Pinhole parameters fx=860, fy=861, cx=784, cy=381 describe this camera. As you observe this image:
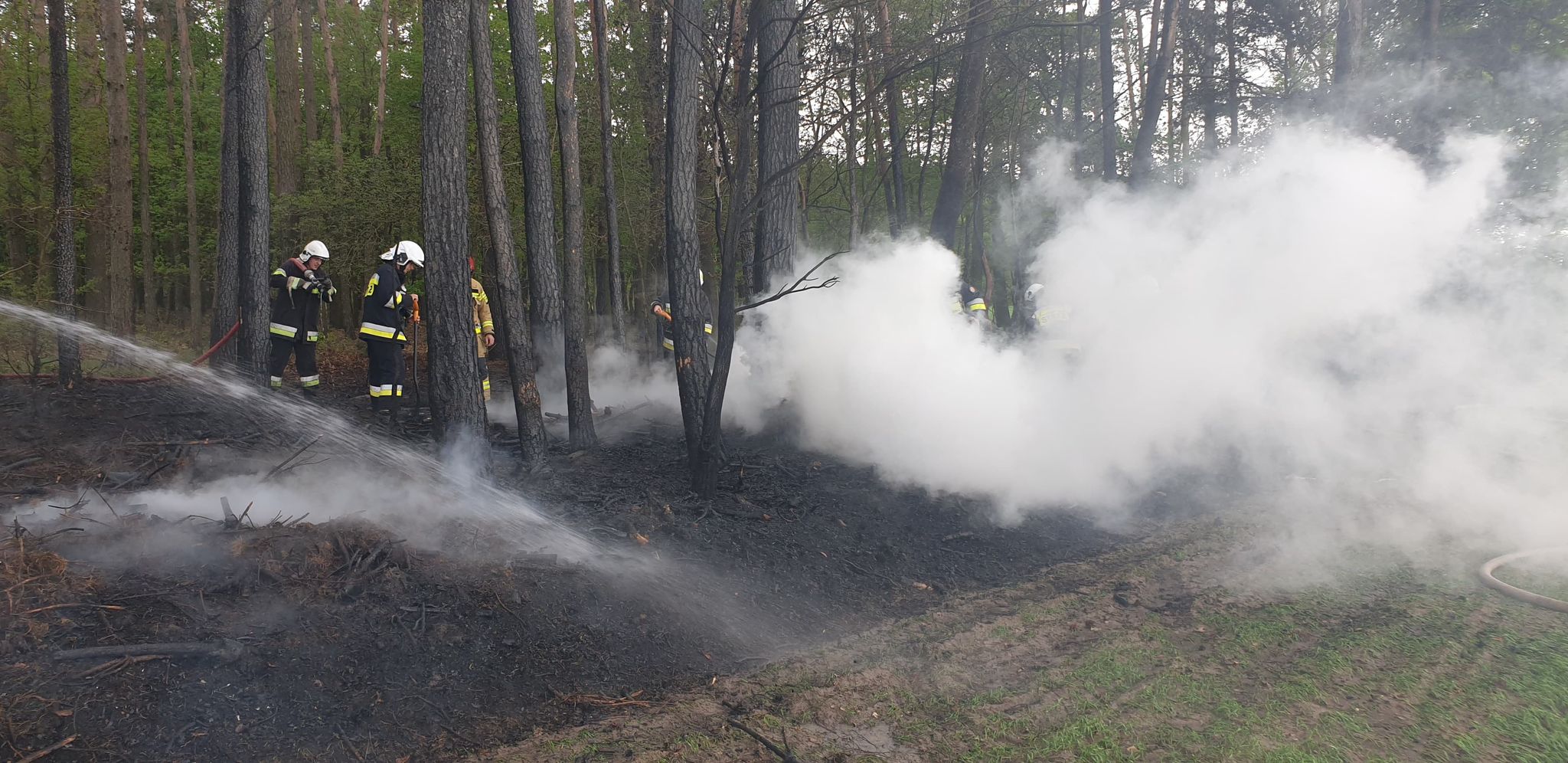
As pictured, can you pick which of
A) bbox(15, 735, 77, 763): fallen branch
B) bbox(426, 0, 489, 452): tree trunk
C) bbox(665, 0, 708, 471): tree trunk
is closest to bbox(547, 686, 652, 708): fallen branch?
bbox(15, 735, 77, 763): fallen branch

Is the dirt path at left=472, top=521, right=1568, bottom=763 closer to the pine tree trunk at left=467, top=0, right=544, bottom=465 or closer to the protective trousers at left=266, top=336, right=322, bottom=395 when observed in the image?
the pine tree trunk at left=467, top=0, right=544, bottom=465

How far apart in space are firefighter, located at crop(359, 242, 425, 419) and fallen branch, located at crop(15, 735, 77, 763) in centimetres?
676

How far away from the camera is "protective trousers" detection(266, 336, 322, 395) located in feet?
34.7

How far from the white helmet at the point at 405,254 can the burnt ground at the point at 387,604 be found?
9.93 ft

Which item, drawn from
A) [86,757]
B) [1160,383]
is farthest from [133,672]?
[1160,383]

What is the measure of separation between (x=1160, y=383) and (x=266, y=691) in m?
8.39

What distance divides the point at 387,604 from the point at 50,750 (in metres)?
1.55

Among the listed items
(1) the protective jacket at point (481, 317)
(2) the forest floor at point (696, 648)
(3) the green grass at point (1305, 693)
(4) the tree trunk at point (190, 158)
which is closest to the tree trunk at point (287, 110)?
(4) the tree trunk at point (190, 158)

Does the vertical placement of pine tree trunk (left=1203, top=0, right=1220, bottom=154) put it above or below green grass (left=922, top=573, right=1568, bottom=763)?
above

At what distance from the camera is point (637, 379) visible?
14977mm

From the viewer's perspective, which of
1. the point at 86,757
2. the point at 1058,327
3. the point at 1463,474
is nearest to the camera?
the point at 86,757

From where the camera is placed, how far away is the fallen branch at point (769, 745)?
3734mm

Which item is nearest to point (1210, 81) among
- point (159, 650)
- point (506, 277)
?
point (506, 277)

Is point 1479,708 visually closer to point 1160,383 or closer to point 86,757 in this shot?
point 1160,383
